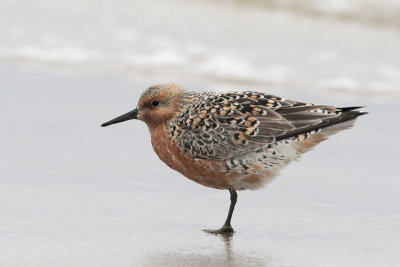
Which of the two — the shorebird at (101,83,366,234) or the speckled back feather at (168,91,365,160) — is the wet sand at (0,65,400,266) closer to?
the shorebird at (101,83,366,234)

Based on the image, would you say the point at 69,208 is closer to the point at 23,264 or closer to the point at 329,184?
the point at 23,264

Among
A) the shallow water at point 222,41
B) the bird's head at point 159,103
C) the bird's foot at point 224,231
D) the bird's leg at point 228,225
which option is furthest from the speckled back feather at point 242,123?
the shallow water at point 222,41

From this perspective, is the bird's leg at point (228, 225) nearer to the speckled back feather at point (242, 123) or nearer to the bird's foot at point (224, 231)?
the bird's foot at point (224, 231)

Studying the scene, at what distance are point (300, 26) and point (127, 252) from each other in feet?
29.8

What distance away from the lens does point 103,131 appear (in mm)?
9055

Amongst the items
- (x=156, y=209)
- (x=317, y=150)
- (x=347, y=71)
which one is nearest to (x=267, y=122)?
(x=156, y=209)

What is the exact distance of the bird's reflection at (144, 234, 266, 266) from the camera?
5.71m

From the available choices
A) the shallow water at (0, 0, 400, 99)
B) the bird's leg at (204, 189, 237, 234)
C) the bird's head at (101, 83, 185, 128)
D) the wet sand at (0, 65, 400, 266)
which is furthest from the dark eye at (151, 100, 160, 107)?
the shallow water at (0, 0, 400, 99)

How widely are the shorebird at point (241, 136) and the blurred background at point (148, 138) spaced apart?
1.31 ft

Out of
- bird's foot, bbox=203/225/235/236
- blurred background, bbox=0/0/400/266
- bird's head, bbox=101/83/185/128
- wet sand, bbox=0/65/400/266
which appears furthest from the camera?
bird's head, bbox=101/83/185/128

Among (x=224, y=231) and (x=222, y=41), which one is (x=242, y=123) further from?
(x=222, y=41)

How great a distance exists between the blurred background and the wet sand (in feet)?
0.06

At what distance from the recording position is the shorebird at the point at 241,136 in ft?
21.8

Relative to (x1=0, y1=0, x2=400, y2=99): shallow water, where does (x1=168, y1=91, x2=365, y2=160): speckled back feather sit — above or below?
below
